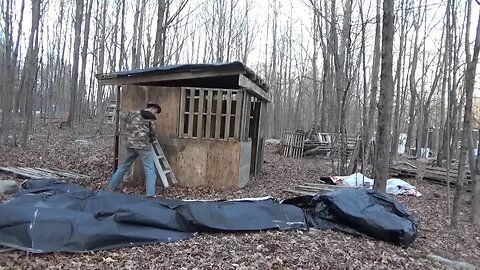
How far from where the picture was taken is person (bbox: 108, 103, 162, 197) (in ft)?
25.1

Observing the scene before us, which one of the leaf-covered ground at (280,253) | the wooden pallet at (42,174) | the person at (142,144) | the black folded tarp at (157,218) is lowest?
the leaf-covered ground at (280,253)

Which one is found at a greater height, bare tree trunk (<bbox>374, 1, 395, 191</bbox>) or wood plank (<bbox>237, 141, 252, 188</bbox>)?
bare tree trunk (<bbox>374, 1, 395, 191</bbox>)

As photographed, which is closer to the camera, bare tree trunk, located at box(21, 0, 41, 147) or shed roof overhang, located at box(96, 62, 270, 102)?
shed roof overhang, located at box(96, 62, 270, 102)

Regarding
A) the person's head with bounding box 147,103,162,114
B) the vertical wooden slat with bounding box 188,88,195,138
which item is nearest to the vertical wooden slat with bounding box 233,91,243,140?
the vertical wooden slat with bounding box 188,88,195,138

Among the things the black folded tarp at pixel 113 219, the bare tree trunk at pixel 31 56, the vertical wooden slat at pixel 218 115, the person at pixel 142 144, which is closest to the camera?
the black folded tarp at pixel 113 219

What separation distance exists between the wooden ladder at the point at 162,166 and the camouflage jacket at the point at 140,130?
27cm

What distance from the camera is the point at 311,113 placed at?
43750 millimetres

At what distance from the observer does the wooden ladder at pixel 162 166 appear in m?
8.02

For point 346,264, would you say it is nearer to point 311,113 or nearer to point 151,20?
point 151,20

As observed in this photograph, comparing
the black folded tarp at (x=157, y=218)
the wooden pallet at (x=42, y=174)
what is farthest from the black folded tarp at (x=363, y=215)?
the wooden pallet at (x=42, y=174)

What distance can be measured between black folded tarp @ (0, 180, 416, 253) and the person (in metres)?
1.41

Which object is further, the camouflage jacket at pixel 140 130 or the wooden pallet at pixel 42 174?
the wooden pallet at pixel 42 174

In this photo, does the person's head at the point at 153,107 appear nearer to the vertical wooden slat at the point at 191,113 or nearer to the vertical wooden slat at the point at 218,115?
the vertical wooden slat at the point at 191,113

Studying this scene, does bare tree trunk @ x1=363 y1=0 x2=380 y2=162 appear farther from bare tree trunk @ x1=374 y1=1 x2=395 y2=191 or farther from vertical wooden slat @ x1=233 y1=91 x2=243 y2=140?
vertical wooden slat @ x1=233 y1=91 x2=243 y2=140
